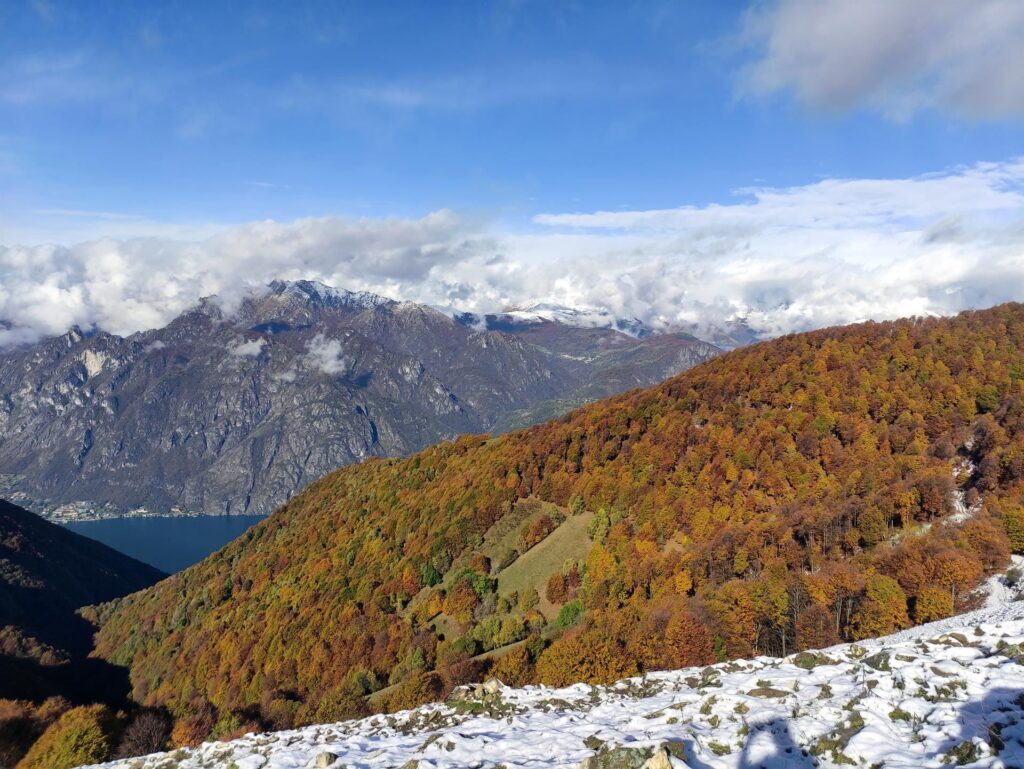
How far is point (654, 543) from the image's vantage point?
335ft

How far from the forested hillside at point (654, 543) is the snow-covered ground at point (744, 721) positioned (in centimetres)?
2421

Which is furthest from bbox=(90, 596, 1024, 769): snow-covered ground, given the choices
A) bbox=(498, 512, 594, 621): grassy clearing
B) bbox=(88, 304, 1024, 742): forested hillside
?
bbox=(498, 512, 594, 621): grassy clearing

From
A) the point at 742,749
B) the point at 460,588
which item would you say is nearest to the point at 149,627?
the point at 460,588

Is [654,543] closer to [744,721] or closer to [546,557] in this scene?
[546,557]

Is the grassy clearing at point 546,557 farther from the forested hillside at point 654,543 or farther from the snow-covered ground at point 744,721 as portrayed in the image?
the snow-covered ground at point 744,721

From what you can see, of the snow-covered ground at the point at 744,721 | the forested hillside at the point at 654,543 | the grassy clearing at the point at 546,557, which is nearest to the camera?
the snow-covered ground at the point at 744,721

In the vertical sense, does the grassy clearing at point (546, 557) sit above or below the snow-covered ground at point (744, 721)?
below

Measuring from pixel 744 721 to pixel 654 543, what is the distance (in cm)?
7804

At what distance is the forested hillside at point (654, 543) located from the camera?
208 feet

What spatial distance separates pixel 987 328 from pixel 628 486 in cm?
9345

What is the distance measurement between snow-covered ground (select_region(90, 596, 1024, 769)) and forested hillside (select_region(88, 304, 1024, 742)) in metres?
24.2

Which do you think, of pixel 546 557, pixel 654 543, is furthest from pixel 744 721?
pixel 546 557

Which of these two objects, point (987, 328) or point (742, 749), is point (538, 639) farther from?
point (987, 328)

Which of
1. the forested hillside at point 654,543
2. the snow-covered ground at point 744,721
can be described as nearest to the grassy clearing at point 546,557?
the forested hillside at point 654,543
